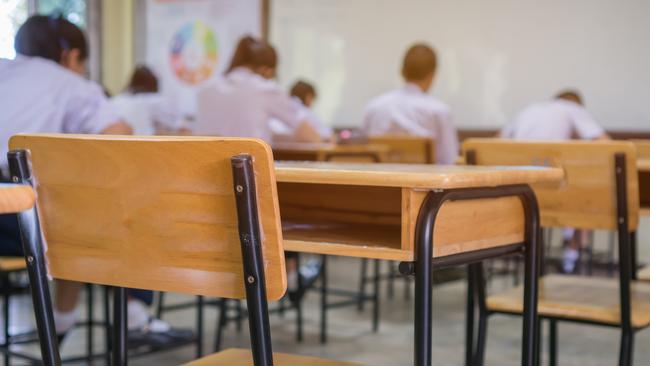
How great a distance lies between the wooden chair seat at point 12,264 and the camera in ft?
8.93

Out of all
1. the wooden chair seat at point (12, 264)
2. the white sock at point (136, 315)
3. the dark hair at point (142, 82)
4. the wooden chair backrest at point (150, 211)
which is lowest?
the white sock at point (136, 315)

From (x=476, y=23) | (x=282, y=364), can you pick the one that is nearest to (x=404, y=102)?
(x=476, y=23)

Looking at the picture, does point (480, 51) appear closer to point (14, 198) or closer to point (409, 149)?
point (409, 149)

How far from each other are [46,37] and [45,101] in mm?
245

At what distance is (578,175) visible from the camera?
2141 millimetres

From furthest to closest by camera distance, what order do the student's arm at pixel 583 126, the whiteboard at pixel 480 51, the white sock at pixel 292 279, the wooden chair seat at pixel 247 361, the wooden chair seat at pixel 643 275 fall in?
the whiteboard at pixel 480 51
the student's arm at pixel 583 126
the white sock at pixel 292 279
the wooden chair seat at pixel 643 275
the wooden chair seat at pixel 247 361

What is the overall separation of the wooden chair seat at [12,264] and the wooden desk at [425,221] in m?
1.20

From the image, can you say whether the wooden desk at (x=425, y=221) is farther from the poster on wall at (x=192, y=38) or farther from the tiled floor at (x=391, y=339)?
the poster on wall at (x=192, y=38)

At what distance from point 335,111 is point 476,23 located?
1337mm

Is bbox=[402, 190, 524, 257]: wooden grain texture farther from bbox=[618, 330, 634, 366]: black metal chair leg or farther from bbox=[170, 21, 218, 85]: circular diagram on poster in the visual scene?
bbox=[170, 21, 218, 85]: circular diagram on poster

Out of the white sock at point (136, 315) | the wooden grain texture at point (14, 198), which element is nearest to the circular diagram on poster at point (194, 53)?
the white sock at point (136, 315)

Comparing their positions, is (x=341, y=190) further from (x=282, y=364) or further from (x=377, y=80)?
(x=377, y=80)

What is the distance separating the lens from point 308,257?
6.45 metres

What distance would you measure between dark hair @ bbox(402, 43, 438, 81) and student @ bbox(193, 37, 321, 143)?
775 millimetres
